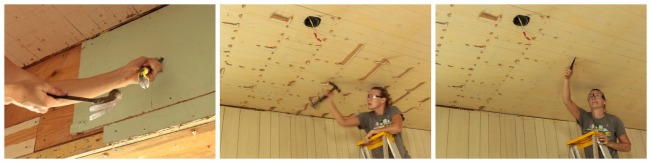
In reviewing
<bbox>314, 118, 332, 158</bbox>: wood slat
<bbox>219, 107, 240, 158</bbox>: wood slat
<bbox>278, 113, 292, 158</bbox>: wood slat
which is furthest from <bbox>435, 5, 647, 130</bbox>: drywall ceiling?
<bbox>219, 107, 240, 158</bbox>: wood slat

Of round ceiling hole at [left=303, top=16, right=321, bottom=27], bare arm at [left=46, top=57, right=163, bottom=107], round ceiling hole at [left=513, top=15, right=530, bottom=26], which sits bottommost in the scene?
bare arm at [left=46, top=57, right=163, bottom=107]

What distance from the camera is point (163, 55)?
214cm

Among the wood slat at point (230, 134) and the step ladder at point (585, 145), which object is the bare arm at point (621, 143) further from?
the wood slat at point (230, 134)

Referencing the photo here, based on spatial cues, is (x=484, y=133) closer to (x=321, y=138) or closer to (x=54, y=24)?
(x=321, y=138)

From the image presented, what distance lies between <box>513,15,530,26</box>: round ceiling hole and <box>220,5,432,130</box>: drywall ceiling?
10.0 inches

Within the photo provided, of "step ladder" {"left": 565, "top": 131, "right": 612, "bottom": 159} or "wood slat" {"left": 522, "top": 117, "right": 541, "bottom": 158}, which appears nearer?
"step ladder" {"left": 565, "top": 131, "right": 612, "bottom": 159}

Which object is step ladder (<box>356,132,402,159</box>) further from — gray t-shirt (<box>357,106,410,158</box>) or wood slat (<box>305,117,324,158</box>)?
wood slat (<box>305,117,324,158</box>)

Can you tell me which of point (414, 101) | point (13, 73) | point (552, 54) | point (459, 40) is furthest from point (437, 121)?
point (13, 73)

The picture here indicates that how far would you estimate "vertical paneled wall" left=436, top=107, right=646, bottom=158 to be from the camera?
237 centimetres

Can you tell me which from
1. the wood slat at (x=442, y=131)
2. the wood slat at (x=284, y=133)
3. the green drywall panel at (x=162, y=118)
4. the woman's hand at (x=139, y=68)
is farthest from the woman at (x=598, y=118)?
the woman's hand at (x=139, y=68)

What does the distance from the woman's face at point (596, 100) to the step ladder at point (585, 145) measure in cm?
12

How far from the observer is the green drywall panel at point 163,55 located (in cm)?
209

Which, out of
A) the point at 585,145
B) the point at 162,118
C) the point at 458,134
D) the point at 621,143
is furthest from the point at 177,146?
the point at 621,143
